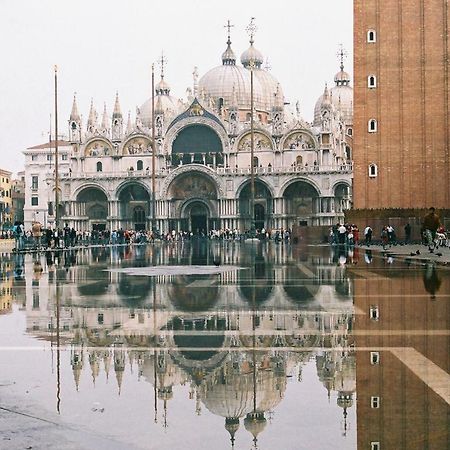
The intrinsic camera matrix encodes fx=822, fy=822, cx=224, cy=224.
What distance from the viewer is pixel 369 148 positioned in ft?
173

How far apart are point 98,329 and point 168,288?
638 centimetres

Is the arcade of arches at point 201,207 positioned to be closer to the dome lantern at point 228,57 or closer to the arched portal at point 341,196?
the arched portal at point 341,196

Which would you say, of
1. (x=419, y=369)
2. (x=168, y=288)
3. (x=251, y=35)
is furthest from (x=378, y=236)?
(x=251, y=35)

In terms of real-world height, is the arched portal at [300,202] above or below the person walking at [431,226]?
above

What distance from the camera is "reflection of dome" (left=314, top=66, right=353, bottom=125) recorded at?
337 feet

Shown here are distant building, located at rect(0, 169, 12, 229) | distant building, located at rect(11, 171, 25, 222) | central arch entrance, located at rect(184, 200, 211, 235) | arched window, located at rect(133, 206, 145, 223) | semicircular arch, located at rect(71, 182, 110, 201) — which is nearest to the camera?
central arch entrance, located at rect(184, 200, 211, 235)

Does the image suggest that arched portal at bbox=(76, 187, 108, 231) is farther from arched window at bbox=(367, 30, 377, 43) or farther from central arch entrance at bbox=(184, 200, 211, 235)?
arched window at bbox=(367, 30, 377, 43)

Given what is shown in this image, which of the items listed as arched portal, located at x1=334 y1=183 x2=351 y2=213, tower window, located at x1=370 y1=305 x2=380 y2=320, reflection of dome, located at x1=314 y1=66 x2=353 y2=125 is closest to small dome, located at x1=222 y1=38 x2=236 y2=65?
reflection of dome, located at x1=314 y1=66 x2=353 y2=125

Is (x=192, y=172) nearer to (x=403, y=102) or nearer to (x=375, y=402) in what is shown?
(x=403, y=102)

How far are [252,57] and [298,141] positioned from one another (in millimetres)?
23261

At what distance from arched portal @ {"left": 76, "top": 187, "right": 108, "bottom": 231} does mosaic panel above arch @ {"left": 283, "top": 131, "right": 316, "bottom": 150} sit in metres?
20.5

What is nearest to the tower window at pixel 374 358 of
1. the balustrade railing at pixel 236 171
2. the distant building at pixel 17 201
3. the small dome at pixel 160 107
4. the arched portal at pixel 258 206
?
the balustrade railing at pixel 236 171

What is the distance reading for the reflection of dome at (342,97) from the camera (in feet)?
337

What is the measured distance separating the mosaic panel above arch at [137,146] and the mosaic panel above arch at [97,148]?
211cm
